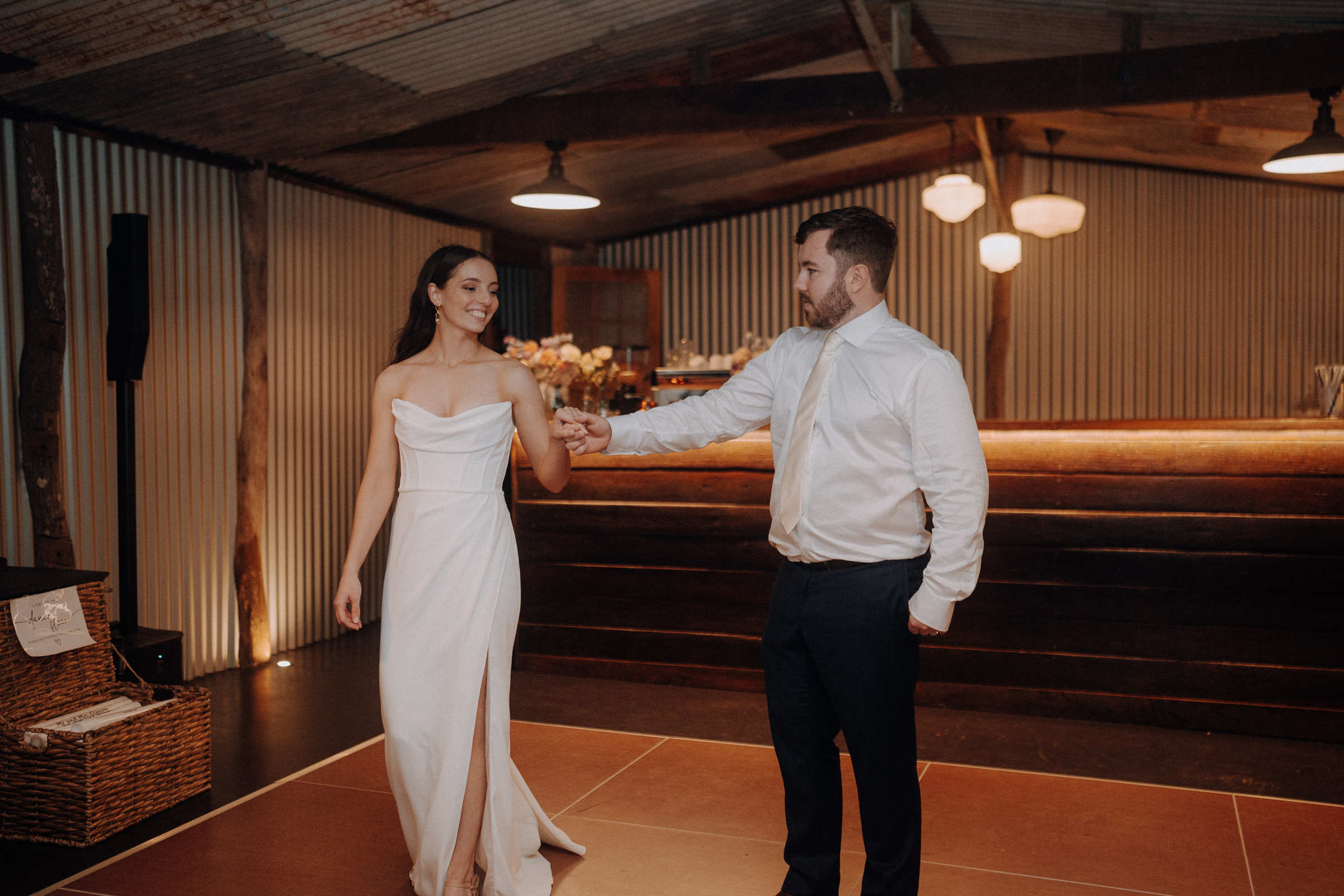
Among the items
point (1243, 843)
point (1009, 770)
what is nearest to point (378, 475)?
point (1009, 770)

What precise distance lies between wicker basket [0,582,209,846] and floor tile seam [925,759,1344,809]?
2.64 meters

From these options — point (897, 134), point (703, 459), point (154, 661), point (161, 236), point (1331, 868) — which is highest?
point (897, 134)

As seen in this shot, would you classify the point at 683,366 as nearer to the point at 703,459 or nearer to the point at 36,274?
the point at 703,459

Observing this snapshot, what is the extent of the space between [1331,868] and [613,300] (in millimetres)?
6957

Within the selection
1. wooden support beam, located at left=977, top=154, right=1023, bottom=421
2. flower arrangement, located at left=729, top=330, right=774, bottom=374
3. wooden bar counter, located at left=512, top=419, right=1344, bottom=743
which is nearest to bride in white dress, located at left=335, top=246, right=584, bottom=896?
wooden bar counter, located at left=512, top=419, right=1344, bottom=743

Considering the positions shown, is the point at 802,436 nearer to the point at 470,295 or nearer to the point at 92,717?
the point at 470,295

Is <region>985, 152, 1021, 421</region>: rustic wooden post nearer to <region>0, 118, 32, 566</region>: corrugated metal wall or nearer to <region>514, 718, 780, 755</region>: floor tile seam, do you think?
<region>514, 718, 780, 755</region>: floor tile seam

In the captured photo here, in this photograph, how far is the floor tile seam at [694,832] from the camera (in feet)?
10.3

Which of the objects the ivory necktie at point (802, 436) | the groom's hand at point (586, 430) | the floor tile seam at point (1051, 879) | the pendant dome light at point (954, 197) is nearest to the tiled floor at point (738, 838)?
the floor tile seam at point (1051, 879)

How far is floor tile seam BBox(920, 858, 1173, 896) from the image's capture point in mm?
2869

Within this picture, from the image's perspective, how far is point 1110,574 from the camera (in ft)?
14.7

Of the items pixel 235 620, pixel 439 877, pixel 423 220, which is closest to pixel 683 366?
pixel 423 220

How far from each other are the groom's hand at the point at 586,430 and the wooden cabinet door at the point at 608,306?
599 cm

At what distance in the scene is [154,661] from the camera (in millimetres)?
4109
